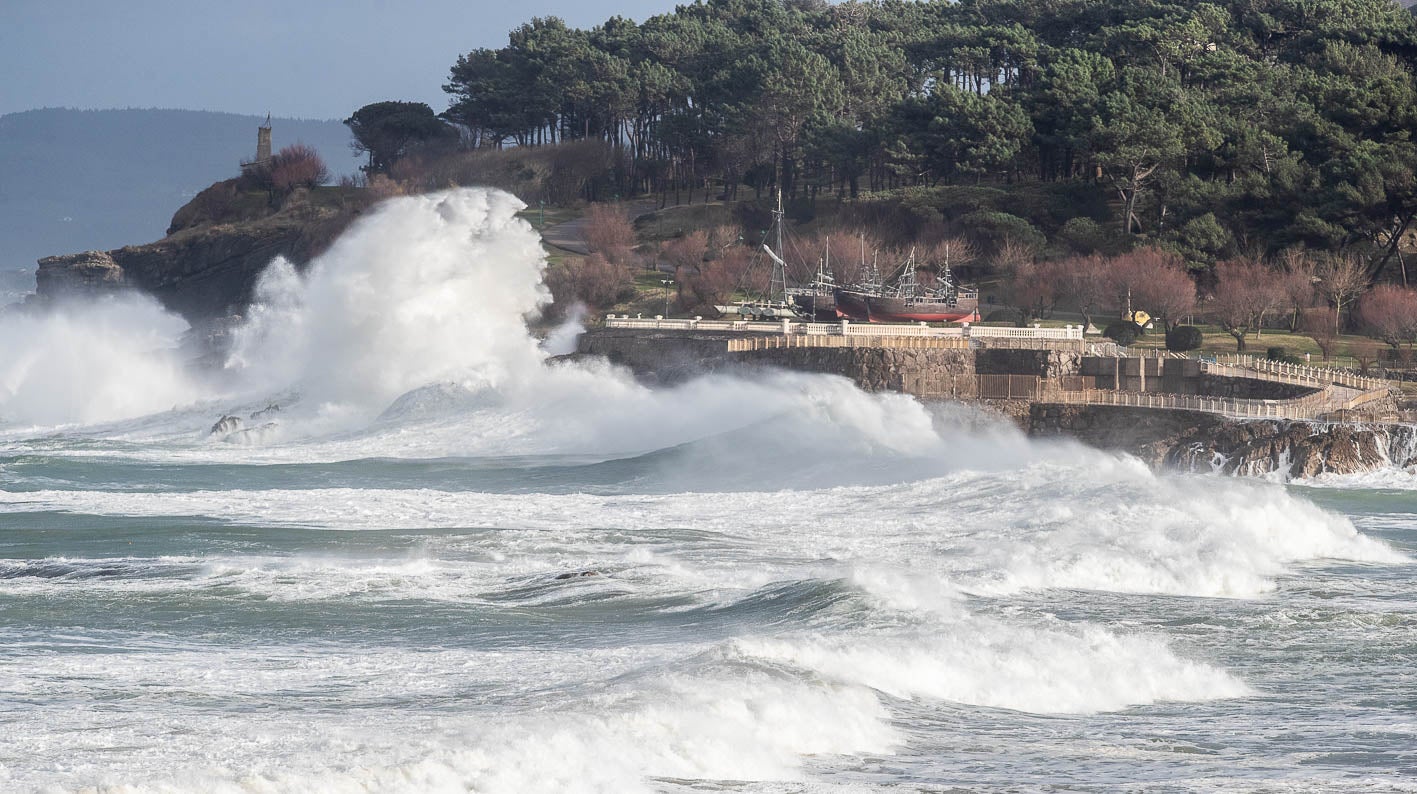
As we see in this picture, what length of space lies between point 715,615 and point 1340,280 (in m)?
41.7

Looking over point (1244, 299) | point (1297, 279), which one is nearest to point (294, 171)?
point (1297, 279)

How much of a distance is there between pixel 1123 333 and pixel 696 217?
130ft

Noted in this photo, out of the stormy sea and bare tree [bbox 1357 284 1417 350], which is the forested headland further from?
the stormy sea

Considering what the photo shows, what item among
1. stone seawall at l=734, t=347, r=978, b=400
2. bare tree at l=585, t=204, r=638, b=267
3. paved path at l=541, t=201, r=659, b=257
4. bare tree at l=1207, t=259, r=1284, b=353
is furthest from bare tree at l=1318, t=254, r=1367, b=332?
paved path at l=541, t=201, r=659, b=257

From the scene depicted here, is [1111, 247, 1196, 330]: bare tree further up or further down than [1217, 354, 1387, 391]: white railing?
further up

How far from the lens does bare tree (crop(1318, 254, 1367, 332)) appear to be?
54.2m

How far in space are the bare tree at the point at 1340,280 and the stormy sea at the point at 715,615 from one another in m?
22.2

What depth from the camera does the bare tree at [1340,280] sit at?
178ft

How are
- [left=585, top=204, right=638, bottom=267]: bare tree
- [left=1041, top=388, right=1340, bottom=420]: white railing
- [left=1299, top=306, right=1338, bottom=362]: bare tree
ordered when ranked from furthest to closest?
[left=585, top=204, right=638, bottom=267]: bare tree, [left=1299, top=306, right=1338, bottom=362]: bare tree, [left=1041, top=388, right=1340, bottom=420]: white railing

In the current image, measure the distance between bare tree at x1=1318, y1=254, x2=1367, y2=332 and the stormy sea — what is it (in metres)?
22.2

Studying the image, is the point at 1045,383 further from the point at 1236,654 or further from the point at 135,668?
the point at 135,668

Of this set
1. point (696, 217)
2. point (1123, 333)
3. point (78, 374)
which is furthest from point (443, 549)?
point (696, 217)

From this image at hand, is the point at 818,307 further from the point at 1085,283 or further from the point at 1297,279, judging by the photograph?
the point at 1297,279

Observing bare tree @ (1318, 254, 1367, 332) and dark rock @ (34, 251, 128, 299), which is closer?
bare tree @ (1318, 254, 1367, 332)
